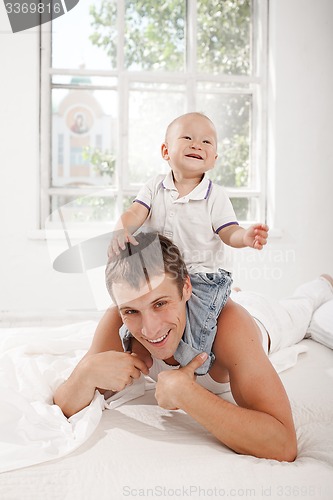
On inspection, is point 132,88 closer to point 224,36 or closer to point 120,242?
point 224,36

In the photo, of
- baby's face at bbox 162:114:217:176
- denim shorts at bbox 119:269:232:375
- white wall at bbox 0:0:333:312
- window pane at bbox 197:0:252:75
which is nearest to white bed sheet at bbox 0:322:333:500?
denim shorts at bbox 119:269:232:375

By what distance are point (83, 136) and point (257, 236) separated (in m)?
3.16

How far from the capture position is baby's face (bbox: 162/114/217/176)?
1.70 metres

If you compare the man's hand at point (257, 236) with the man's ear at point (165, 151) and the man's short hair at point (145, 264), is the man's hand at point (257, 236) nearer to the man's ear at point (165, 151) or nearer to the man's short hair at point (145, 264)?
the man's short hair at point (145, 264)

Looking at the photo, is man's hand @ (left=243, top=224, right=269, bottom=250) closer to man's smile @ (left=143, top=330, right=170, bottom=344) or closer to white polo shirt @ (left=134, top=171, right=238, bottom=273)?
white polo shirt @ (left=134, top=171, right=238, bottom=273)

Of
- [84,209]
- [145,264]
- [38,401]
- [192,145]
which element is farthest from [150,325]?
[84,209]

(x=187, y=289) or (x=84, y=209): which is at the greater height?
(x=84, y=209)

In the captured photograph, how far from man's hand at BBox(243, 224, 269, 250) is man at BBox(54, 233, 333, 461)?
18cm

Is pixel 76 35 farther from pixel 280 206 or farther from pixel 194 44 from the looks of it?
pixel 280 206

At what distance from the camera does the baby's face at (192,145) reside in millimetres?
1695

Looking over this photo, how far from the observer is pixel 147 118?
4.30 meters

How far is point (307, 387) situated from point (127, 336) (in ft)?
→ 1.85

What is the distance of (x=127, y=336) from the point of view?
57.2 inches

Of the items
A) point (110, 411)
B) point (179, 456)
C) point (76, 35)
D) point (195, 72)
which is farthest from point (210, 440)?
point (76, 35)
